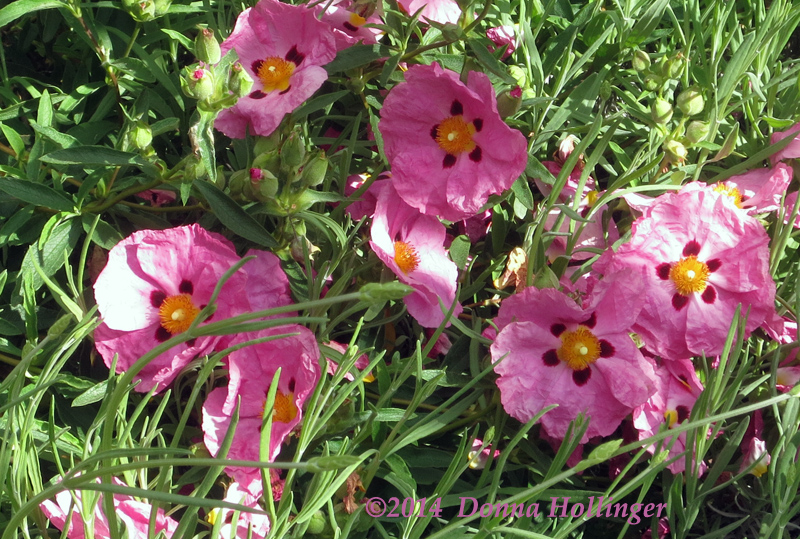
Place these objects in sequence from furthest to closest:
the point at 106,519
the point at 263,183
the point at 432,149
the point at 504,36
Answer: the point at 504,36 < the point at 432,149 < the point at 263,183 < the point at 106,519

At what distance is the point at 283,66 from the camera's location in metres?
1.35

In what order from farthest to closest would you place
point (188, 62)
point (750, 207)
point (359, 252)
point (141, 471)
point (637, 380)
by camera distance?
point (188, 62) < point (750, 207) < point (359, 252) < point (637, 380) < point (141, 471)

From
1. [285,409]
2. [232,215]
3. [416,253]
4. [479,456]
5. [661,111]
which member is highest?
[661,111]

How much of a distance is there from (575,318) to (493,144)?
31 cm

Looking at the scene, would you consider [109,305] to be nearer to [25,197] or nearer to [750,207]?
[25,197]

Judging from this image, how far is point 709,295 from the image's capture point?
4.09 ft

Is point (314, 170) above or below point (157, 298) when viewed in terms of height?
above

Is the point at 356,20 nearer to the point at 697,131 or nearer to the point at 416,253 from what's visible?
the point at 416,253

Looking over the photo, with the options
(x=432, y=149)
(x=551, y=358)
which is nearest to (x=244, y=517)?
(x=551, y=358)

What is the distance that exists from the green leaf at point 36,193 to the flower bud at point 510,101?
2.26 ft

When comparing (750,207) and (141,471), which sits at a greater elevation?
(750,207)

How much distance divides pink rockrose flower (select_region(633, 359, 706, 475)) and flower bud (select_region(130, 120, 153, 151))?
0.83 m

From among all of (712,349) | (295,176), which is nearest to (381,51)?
(295,176)

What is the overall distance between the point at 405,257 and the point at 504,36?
496 millimetres
